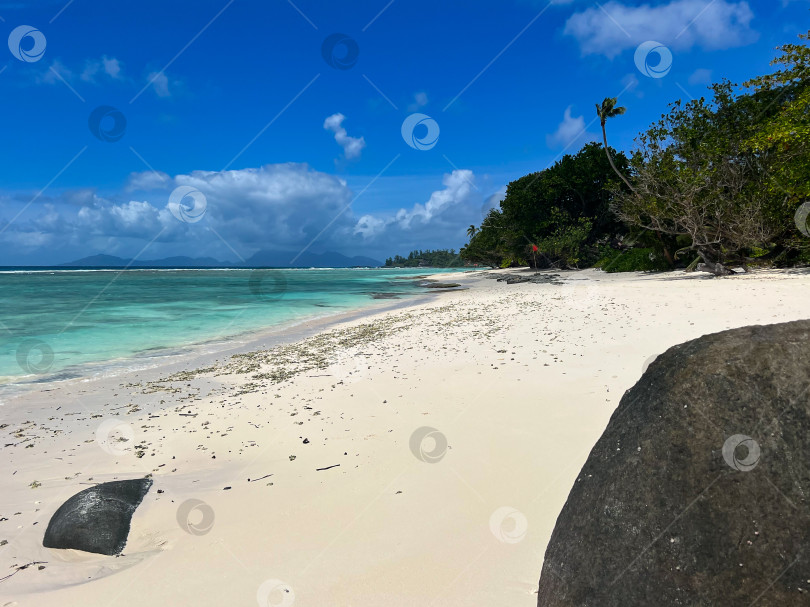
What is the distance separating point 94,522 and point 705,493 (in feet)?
17.1

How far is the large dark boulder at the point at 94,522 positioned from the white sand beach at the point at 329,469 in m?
0.10

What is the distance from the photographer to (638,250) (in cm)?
4297

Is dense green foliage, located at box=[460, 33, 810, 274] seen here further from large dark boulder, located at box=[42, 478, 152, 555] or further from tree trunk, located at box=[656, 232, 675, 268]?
large dark boulder, located at box=[42, 478, 152, 555]

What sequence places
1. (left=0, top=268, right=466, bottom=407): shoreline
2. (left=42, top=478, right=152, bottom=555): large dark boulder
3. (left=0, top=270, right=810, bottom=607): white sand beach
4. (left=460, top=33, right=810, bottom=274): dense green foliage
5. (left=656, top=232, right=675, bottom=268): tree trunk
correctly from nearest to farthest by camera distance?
(left=0, top=270, right=810, bottom=607): white sand beach, (left=42, top=478, right=152, bottom=555): large dark boulder, (left=0, top=268, right=466, bottom=407): shoreline, (left=460, top=33, right=810, bottom=274): dense green foliage, (left=656, top=232, right=675, bottom=268): tree trunk

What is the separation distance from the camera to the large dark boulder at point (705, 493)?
2180 millimetres

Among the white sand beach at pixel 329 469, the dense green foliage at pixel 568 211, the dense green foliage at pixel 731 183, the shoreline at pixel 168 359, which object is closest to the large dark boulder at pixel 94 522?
the white sand beach at pixel 329 469

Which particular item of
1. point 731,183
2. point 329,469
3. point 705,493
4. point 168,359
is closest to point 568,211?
point 731,183

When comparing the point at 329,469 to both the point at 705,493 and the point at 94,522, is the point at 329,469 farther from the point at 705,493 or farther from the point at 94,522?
the point at 705,493

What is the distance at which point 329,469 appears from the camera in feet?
18.1

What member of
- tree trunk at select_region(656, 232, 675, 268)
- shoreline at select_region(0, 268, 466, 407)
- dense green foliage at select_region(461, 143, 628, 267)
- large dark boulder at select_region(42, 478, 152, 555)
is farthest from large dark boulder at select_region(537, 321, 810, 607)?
dense green foliage at select_region(461, 143, 628, 267)

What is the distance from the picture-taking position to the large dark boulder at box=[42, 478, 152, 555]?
4184 mm

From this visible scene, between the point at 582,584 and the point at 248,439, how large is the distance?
5530mm

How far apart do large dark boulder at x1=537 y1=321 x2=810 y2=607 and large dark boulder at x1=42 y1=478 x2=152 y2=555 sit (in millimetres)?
4060

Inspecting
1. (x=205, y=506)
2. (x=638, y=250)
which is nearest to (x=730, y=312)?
(x=205, y=506)
